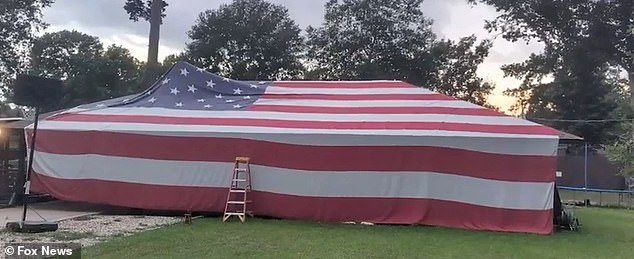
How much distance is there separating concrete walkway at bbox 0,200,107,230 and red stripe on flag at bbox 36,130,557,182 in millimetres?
1042

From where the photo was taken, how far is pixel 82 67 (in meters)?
27.7

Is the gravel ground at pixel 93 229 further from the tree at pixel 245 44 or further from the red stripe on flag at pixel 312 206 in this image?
the tree at pixel 245 44

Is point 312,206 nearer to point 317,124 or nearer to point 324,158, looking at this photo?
point 324,158

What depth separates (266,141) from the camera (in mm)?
10172

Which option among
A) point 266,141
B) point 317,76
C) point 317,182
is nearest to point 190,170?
point 266,141

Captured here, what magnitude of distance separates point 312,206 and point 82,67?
2120 cm

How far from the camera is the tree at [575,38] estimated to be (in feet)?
76.4

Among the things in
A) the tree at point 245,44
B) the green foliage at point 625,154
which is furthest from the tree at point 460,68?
the green foliage at point 625,154

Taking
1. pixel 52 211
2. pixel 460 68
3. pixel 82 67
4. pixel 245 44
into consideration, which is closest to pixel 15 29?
pixel 82 67

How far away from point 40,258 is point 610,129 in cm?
2567

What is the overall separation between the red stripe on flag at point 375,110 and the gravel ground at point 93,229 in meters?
2.69

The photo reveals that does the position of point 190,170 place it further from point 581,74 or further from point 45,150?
point 581,74

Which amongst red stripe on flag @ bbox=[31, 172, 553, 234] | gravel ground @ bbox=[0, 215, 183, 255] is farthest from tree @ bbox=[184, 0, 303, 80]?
gravel ground @ bbox=[0, 215, 183, 255]

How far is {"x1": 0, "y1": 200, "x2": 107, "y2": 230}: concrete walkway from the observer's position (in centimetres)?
938
